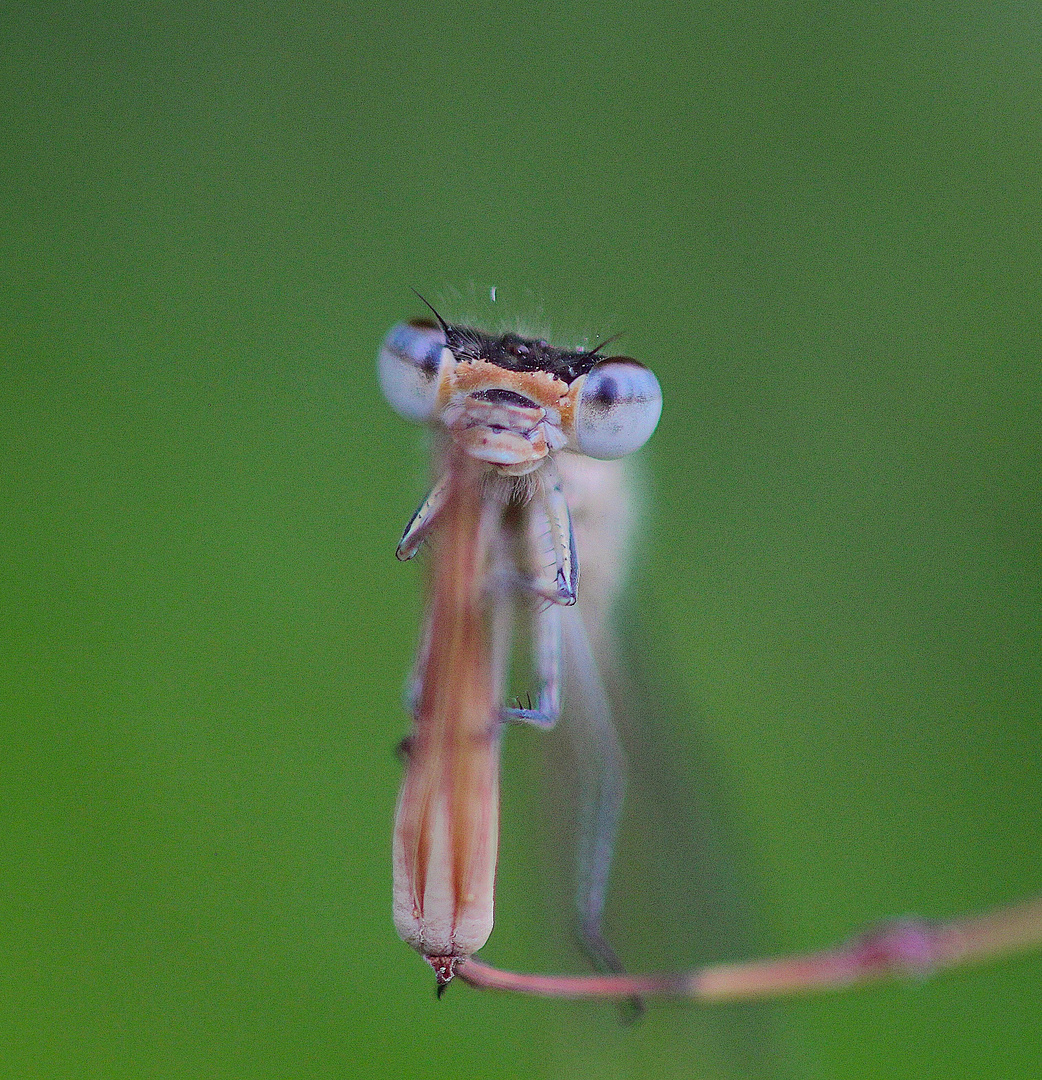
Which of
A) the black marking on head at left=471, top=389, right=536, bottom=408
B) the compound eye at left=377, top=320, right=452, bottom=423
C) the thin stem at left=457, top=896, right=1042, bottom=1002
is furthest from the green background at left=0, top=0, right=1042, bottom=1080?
the thin stem at left=457, top=896, right=1042, bottom=1002

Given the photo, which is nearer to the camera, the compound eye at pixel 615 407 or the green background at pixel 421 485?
the compound eye at pixel 615 407

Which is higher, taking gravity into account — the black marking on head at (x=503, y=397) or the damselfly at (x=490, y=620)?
the black marking on head at (x=503, y=397)

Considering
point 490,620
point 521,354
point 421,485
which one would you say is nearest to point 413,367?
point 521,354

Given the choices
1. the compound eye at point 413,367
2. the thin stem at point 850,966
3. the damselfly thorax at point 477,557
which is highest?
the compound eye at point 413,367

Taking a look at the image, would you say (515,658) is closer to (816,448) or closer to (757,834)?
(757,834)

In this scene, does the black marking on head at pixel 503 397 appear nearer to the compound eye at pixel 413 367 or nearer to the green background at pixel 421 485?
the compound eye at pixel 413 367

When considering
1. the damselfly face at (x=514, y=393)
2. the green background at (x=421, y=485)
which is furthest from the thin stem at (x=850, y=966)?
the green background at (x=421, y=485)

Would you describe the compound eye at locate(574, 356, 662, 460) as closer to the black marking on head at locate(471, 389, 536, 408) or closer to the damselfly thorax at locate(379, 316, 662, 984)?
the damselfly thorax at locate(379, 316, 662, 984)
